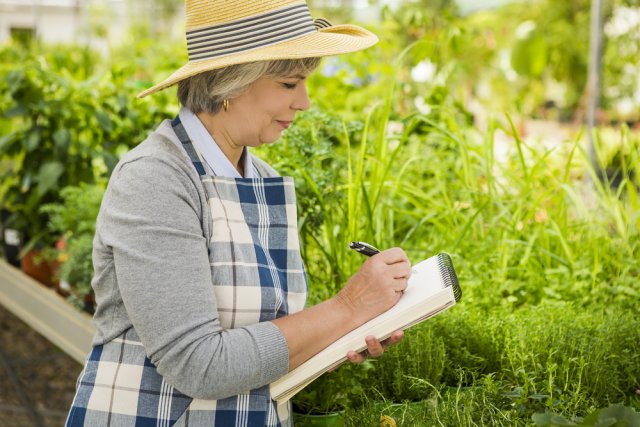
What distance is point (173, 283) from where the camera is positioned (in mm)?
1191

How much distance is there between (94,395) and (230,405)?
23cm

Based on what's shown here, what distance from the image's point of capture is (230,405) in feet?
4.32

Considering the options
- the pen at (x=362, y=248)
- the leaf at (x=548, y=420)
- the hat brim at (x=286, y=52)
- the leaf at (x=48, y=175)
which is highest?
the hat brim at (x=286, y=52)

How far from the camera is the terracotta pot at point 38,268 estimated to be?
330cm

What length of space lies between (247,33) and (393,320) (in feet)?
1.78

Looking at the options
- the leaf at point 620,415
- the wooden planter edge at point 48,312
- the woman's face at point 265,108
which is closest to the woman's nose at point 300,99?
the woman's face at point 265,108

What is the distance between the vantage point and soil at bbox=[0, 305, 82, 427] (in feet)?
11.6

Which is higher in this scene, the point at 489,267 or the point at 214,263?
the point at 214,263

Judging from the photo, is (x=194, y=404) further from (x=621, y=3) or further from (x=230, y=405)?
(x=621, y=3)

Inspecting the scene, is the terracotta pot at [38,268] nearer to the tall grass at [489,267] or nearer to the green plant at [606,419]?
the tall grass at [489,267]

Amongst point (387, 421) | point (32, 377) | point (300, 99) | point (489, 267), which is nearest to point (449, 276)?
point (387, 421)

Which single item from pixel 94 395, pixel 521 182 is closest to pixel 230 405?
pixel 94 395

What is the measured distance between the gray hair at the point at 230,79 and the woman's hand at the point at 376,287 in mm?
357

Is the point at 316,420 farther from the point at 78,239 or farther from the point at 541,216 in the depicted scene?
the point at 78,239
